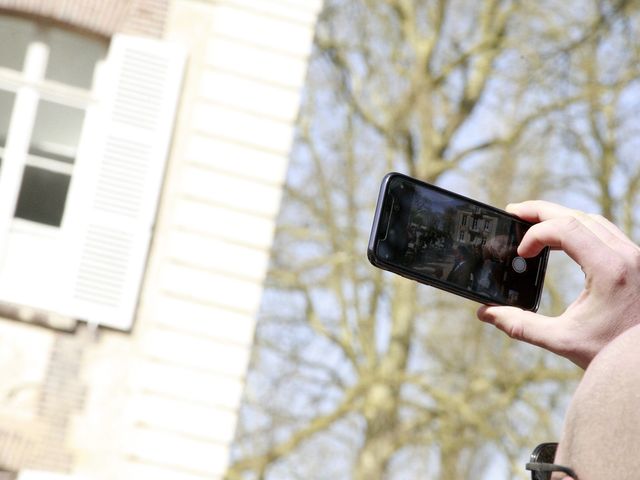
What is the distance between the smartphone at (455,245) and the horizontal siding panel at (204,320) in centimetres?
567

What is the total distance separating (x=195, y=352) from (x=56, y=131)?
5.27 ft

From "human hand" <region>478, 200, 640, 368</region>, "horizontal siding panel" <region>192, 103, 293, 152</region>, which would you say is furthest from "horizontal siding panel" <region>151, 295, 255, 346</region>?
"human hand" <region>478, 200, 640, 368</region>

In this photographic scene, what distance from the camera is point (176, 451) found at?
6.98 meters

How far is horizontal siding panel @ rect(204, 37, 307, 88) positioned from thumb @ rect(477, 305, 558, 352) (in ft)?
20.2

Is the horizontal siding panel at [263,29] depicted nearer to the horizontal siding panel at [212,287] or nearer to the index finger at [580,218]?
the horizontal siding panel at [212,287]

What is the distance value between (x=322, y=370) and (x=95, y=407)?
6.51 metres

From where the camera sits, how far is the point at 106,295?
7020 mm

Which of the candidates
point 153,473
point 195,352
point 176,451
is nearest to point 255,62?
point 195,352

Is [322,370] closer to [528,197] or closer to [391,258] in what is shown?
[528,197]

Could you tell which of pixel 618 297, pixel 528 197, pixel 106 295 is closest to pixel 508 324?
pixel 618 297

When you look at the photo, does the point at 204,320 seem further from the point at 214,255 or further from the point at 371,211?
the point at 371,211

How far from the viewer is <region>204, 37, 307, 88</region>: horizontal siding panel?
7.39 m

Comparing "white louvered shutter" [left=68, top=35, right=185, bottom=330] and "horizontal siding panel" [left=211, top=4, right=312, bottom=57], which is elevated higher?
"horizontal siding panel" [left=211, top=4, right=312, bottom=57]

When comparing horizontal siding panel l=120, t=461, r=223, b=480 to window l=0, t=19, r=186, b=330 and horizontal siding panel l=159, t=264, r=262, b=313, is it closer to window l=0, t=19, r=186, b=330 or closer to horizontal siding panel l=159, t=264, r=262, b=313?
window l=0, t=19, r=186, b=330
